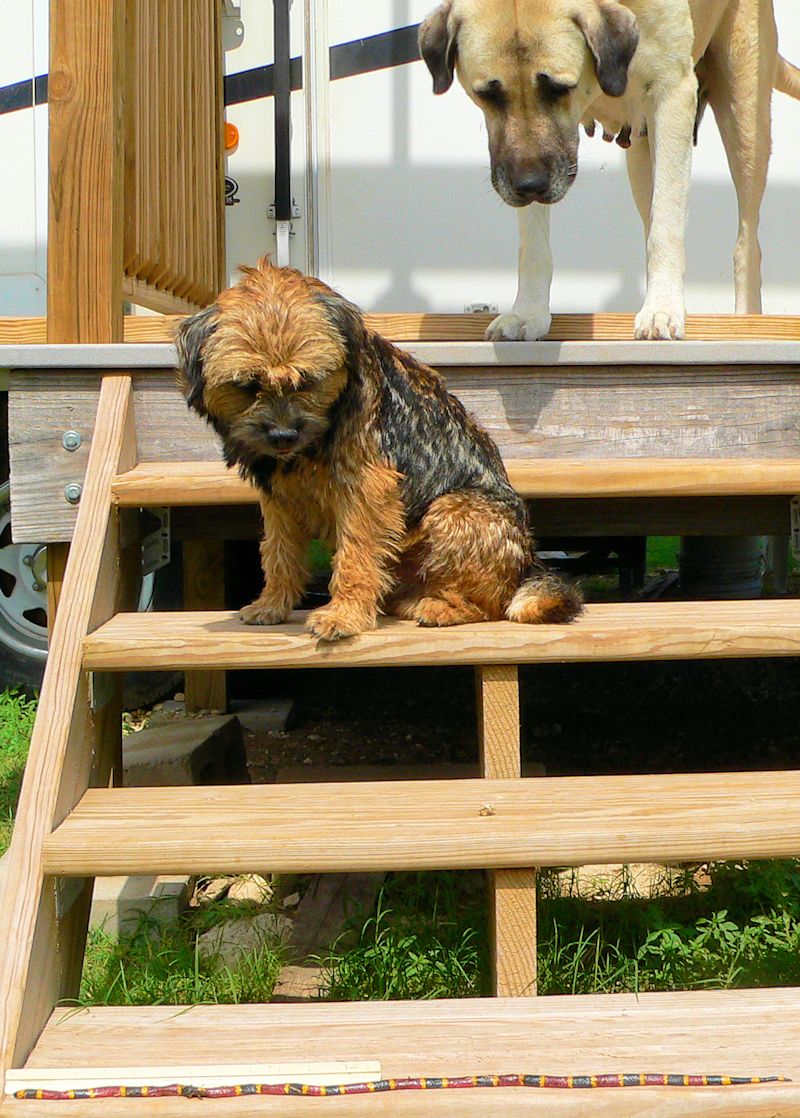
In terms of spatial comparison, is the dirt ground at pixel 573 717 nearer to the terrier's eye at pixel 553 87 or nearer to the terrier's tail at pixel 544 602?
the terrier's tail at pixel 544 602

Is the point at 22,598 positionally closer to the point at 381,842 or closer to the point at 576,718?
the point at 576,718

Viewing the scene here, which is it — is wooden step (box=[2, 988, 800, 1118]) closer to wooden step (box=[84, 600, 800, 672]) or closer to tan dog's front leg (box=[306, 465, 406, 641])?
wooden step (box=[84, 600, 800, 672])

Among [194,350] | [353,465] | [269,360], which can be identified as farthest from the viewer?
[353,465]

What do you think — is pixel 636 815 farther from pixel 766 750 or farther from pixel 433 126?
pixel 433 126

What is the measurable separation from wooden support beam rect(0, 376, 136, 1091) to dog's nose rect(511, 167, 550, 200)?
4.95ft

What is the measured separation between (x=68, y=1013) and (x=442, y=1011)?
27.3 inches

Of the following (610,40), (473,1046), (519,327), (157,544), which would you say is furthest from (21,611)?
(473,1046)

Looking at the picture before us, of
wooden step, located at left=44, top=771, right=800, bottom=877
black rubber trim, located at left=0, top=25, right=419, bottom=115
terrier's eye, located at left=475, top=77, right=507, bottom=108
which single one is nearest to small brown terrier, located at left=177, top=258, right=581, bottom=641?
wooden step, located at left=44, top=771, right=800, bottom=877

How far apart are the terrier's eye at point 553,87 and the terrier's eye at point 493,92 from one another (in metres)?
0.13

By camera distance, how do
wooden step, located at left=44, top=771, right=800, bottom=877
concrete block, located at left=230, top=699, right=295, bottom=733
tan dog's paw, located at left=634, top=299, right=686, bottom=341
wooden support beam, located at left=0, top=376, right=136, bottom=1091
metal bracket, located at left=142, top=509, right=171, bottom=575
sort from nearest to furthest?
wooden support beam, located at left=0, top=376, right=136, bottom=1091, wooden step, located at left=44, top=771, right=800, bottom=877, metal bracket, located at left=142, top=509, right=171, bottom=575, tan dog's paw, located at left=634, top=299, right=686, bottom=341, concrete block, located at left=230, top=699, right=295, bottom=733

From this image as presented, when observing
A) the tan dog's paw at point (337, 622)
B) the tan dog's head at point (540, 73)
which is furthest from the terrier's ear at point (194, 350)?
the tan dog's head at point (540, 73)

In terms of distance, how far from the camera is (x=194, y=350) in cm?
254

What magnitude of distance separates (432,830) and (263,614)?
97cm

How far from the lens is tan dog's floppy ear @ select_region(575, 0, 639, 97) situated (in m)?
3.66
